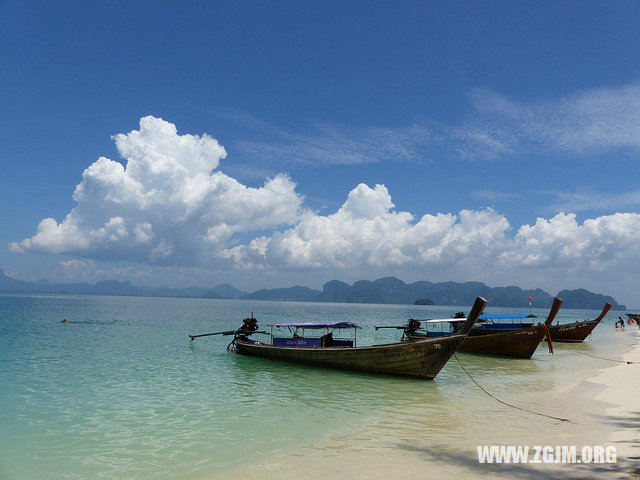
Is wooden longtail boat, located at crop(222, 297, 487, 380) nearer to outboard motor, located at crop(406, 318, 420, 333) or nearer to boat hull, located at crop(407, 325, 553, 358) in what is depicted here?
boat hull, located at crop(407, 325, 553, 358)

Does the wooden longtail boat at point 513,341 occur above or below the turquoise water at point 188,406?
above

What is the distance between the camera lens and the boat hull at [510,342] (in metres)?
29.8

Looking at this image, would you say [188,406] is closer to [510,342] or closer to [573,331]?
[510,342]

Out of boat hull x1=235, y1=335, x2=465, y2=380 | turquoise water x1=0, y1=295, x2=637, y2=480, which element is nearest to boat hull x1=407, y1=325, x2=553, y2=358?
turquoise water x1=0, y1=295, x2=637, y2=480

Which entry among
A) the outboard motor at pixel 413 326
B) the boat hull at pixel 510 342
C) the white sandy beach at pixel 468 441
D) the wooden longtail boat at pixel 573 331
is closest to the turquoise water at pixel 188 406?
the white sandy beach at pixel 468 441

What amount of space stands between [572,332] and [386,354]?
34701 millimetres

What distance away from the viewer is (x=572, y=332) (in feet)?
148

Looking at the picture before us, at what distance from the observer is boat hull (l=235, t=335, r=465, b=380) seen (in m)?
20.0

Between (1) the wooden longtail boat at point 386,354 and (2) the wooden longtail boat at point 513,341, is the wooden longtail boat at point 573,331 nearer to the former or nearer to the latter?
(2) the wooden longtail boat at point 513,341

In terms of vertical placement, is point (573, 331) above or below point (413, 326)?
below

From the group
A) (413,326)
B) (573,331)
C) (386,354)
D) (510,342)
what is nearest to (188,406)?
(386,354)

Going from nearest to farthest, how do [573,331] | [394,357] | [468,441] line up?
1. [468,441]
2. [394,357]
3. [573,331]

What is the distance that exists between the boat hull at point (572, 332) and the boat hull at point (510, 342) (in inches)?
667

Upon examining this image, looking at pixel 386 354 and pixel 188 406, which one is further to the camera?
pixel 386 354
